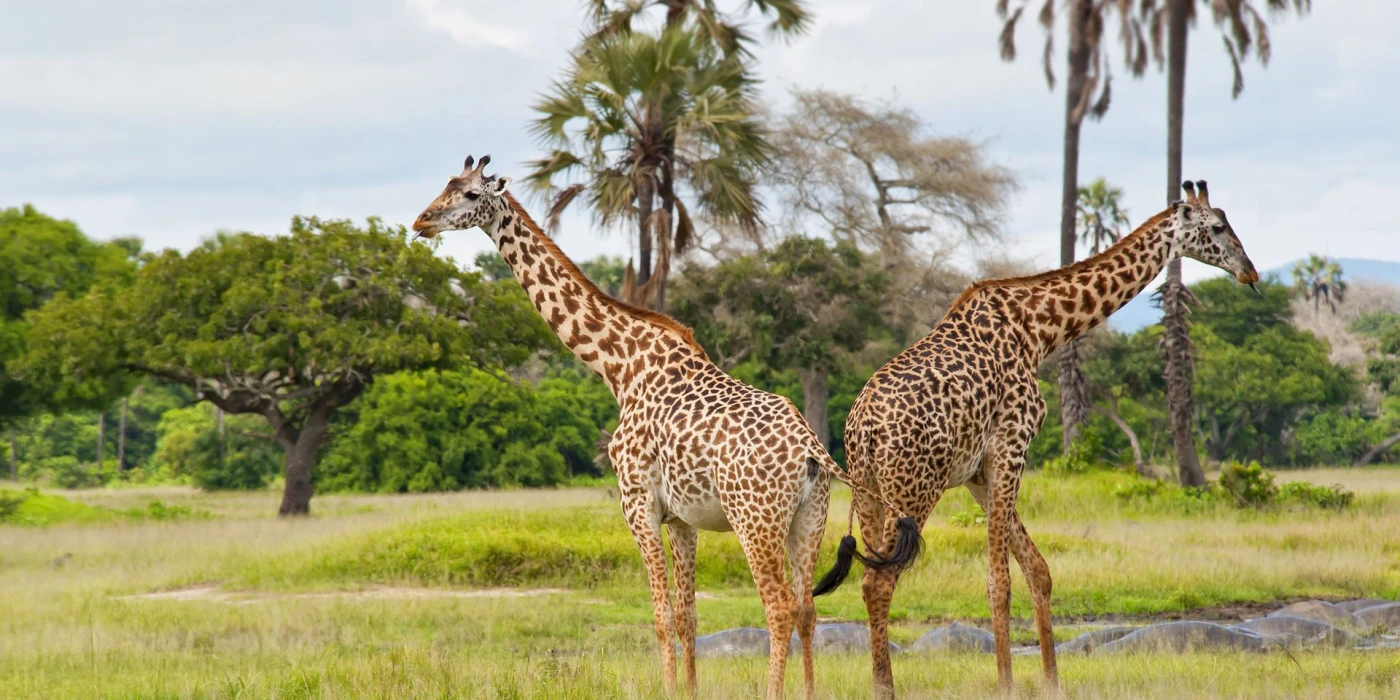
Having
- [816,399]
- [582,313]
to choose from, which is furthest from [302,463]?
[582,313]

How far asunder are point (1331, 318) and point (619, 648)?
69286 mm

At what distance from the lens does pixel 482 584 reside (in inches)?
603

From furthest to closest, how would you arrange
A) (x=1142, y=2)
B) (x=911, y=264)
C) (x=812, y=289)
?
(x=911, y=264), (x=812, y=289), (x=1142, y=2)

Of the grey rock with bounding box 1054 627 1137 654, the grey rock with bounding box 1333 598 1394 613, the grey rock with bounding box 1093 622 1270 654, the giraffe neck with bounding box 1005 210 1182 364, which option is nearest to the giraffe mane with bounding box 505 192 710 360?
the giraffe neck with bounding box 1005 210 1182 364

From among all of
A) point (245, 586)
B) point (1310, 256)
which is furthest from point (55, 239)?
point (1310, 256)

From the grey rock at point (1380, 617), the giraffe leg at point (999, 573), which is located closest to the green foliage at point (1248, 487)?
the grey rock at point (1380, 617)

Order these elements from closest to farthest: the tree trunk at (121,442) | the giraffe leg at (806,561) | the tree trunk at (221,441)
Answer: the giraffe leg at (806,561)
the tree trunk at (221,441)
the tree trunk at (121,442)

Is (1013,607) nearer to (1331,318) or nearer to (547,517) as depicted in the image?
(547,517)

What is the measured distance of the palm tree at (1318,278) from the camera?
64863 millimetres

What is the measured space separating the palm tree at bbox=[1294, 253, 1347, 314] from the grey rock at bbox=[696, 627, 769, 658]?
198 feet

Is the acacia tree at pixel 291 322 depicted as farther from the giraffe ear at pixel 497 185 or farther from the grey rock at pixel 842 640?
the giraffe ear at pixel 497 185

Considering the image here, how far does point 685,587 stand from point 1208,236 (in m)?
4.23

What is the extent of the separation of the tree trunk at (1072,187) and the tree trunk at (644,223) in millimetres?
9865

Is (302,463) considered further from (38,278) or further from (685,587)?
(685,587)
